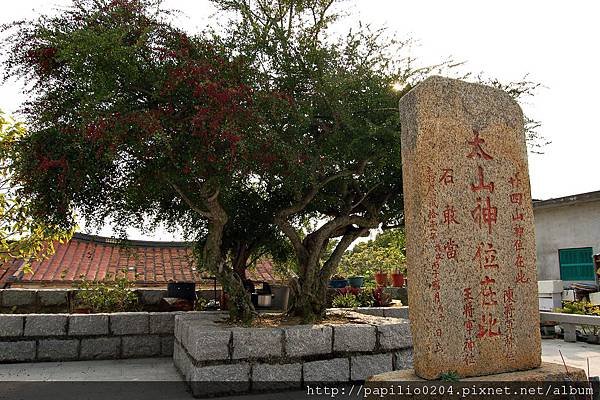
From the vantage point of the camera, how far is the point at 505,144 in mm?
4465

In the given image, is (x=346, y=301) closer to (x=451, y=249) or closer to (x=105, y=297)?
(x=105, y=297)

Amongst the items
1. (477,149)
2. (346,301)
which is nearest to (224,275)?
(346,301)

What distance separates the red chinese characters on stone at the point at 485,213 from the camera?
13.9ft

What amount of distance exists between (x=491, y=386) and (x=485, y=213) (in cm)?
141

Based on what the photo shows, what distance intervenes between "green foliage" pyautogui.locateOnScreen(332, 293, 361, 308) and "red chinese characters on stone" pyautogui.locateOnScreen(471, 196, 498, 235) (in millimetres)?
5682

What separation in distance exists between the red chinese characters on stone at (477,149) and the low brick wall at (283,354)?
2.92 meters

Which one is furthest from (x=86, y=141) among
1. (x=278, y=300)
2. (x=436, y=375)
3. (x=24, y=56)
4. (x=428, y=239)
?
(x=278, y=300)

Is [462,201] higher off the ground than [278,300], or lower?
higher

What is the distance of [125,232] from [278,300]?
4056mm

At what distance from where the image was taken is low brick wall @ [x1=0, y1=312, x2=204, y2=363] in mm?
7277

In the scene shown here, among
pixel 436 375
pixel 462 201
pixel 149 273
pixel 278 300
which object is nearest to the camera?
pixel 436 375

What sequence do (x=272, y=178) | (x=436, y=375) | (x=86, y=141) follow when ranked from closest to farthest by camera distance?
(x=436, y=375) → (x=86, y=141) → (x=272, y=178)

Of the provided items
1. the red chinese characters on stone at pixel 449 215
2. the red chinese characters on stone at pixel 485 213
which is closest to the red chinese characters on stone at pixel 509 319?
the red chinese characters on stone at pixel 485 213

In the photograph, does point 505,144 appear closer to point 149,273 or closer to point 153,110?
point 153,110
